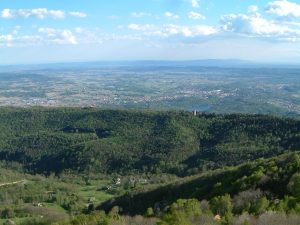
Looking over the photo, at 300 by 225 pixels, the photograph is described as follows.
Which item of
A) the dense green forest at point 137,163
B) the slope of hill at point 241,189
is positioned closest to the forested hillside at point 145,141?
the dense green forest at point 137,163

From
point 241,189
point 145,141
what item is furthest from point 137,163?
point 241,189

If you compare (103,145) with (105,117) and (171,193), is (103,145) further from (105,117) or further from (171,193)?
(171,193)

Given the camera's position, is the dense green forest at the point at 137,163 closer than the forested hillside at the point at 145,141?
Yes

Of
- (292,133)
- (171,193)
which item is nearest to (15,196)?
(171,193)

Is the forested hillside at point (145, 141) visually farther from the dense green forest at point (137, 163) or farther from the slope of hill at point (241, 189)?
the slope of hill at point (241, 189)

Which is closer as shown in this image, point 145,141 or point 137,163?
point 137,163

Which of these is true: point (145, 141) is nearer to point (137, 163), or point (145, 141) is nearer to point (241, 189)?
point (137, 163)
